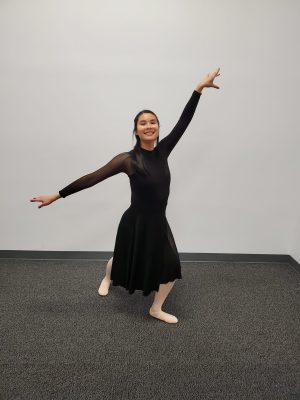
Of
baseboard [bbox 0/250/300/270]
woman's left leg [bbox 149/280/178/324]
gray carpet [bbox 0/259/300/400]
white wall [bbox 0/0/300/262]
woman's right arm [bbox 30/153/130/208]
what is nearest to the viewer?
gray carpet [bbox 0/259/300/400]

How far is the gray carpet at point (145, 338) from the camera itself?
1551 millimetres

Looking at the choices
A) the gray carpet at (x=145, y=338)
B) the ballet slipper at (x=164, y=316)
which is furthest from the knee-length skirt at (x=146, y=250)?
the gray carpet at (x=145, y=338)

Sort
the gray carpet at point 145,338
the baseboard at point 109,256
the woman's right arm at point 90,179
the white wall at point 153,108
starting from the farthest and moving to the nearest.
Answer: the baseboard at point 109,256, the white wall at point 153,108, the woman's right arm at point 90,179, the gray carpet at point 145,338

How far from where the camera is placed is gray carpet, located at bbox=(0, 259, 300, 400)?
155cm

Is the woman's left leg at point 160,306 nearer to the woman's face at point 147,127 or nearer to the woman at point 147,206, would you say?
the woman at point 147,206

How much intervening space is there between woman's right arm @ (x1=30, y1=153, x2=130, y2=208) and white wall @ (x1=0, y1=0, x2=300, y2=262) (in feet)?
2.43

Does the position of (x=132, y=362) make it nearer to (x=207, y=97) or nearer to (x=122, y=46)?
(x=207, y=97)

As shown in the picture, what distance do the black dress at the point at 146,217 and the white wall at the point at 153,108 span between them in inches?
25.3

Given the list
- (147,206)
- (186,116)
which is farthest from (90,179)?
(186,116)

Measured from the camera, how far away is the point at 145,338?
73.5 inches

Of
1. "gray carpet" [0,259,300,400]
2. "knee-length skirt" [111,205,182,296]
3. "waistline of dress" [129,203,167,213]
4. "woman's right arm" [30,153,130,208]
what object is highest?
"woman's right arm" [30,153,130,208]

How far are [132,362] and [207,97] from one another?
1.84m

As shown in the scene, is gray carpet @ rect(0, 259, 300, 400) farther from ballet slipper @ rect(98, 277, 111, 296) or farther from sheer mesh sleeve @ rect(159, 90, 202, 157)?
sheer mesh sleeve @ rect(159, 90, 202, 157)

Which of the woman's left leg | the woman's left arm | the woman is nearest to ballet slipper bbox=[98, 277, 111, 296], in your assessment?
the woman
